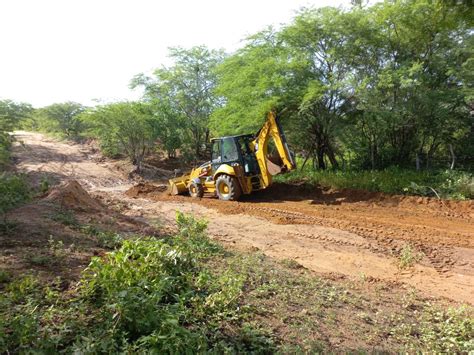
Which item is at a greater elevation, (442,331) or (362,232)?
(362,232)

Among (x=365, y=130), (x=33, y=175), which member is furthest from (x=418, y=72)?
(x=33, y=175)

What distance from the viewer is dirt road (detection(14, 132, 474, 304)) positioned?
602 centimetres

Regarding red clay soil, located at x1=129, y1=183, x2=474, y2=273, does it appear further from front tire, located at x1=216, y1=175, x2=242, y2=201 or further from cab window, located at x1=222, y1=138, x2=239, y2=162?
cab window, located at x1=222, y1=138, x2=239, y2=162

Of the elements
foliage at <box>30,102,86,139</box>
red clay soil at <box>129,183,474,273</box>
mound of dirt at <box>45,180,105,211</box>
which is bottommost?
red clay soil at <box>129,183,474,273</box>

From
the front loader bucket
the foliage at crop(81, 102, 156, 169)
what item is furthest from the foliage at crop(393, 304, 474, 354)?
the foliage at crop(81, 102, 156, 169)

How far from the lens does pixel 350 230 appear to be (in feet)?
26.8

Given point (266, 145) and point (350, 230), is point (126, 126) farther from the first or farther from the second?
point (350, 230)

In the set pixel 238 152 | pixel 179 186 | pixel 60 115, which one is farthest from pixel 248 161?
pixel 60 115

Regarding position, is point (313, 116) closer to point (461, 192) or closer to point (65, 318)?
point (461, 192)

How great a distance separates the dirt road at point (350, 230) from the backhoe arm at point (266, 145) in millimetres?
1182

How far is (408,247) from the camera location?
6.81 metres

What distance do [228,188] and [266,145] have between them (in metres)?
2.04

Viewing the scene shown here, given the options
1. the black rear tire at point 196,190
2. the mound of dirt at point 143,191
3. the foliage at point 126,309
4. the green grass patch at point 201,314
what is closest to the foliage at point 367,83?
the black rear tire at point 196,190

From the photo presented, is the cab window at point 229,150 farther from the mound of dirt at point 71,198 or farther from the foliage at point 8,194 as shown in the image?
the foliage at point 8,194
